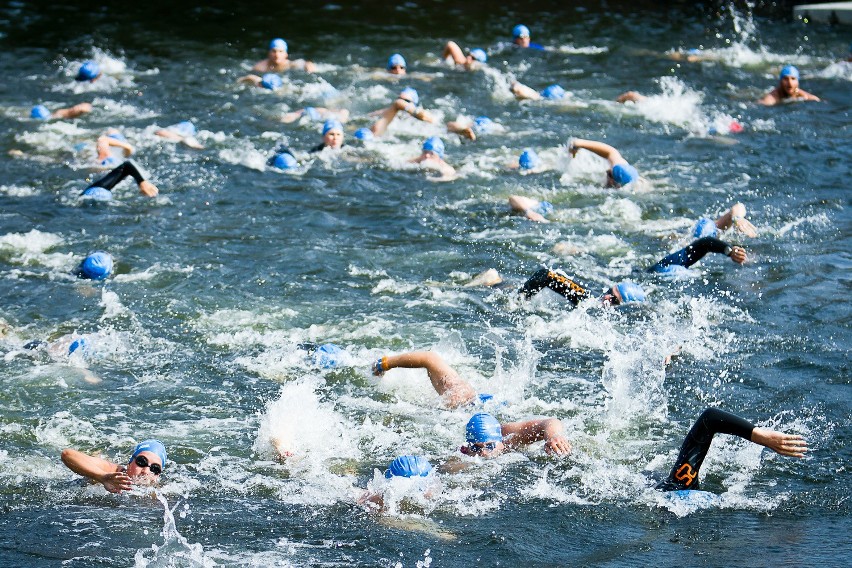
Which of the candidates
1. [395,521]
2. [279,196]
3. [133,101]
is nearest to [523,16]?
[133,101]

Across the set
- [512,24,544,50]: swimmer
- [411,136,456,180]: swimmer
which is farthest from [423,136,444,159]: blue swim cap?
[512,24,544,50]: swimmer

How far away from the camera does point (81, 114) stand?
56.9 feet

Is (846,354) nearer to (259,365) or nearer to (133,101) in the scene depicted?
(259,365)

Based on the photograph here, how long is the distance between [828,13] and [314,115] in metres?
13.6

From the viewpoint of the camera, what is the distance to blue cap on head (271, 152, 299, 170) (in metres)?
14.9

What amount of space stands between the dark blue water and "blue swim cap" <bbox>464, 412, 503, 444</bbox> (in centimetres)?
27

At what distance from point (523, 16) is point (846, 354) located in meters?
17.2

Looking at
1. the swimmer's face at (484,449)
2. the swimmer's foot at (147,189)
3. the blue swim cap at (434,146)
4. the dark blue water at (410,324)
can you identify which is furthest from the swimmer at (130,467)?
the blue swim cap at (434,146)

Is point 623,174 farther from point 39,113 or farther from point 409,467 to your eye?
point 39,113

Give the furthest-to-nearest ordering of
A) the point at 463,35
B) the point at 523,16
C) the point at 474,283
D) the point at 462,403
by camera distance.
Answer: the point at 523,16 < the point at 463,35 < the point at 474,283 < the point at 462,403

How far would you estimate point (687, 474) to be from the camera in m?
7.38

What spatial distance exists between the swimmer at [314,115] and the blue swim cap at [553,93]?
352cm

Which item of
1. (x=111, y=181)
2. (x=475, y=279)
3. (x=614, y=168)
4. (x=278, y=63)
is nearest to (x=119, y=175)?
(x=111, y=181)

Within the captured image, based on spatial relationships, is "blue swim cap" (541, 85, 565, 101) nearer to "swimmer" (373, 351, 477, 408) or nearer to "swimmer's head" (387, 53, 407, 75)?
"swimmer's head" (387, 53, 407, 75)
